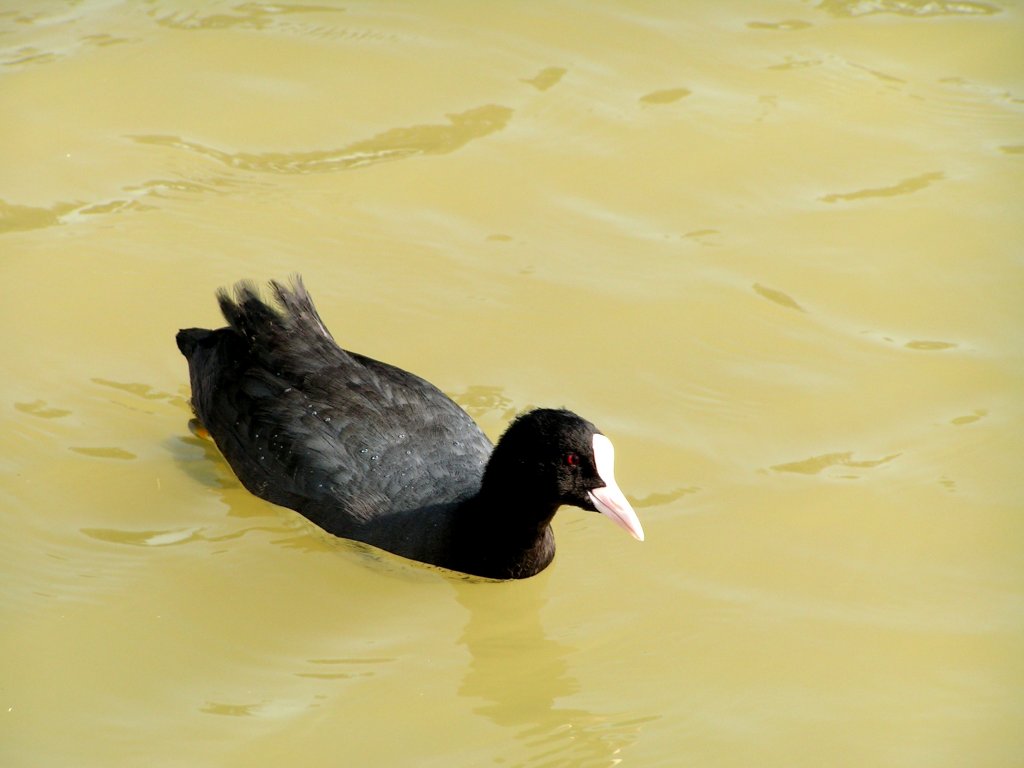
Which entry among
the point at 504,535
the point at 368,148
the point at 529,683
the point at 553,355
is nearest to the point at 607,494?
the point at 504,535

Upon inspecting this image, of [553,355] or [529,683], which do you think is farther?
[553,355]

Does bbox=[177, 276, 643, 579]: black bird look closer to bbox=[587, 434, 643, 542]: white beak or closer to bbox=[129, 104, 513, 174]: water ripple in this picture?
bbox=[587, 434, 643, 542]: white beak

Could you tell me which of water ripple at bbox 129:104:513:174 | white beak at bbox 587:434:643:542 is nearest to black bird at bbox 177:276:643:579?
white beak at bbox 587:434:643:542

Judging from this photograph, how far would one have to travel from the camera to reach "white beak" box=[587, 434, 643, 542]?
16.1 ft

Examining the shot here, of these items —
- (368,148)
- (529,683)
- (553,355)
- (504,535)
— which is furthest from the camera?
(368,148)

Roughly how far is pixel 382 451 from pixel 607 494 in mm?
944

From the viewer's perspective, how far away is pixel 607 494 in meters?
4.95

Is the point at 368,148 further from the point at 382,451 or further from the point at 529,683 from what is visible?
the point at 529,683

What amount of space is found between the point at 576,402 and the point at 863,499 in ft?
4.26

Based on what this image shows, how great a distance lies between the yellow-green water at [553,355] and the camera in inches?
183

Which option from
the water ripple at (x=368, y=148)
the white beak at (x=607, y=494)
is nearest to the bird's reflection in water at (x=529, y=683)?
the white beak at (x=607, y=494)

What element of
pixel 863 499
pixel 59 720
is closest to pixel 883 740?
pixel 863 499

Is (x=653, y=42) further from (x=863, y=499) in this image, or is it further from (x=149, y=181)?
(x=863, y=499)

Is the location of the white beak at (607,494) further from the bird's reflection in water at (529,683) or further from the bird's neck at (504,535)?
the bird's reflection in water at (529,683)
